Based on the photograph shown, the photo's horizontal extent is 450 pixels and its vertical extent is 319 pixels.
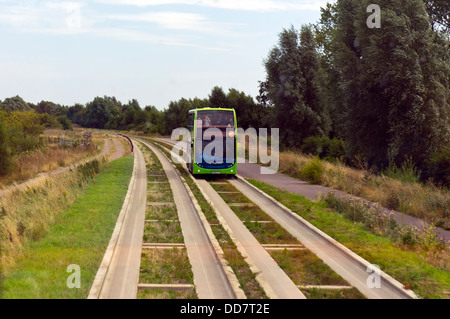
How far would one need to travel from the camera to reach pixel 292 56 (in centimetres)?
4056

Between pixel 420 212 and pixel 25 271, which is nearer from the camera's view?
pixel 25 271

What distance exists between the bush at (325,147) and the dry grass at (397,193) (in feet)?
28.0

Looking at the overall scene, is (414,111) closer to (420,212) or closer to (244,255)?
(420,212)

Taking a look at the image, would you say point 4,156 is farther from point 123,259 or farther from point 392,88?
point 392,88

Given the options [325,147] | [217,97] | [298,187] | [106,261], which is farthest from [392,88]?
[217,97]

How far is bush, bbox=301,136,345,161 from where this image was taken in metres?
31.7

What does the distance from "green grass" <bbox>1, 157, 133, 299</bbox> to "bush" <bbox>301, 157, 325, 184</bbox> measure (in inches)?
411

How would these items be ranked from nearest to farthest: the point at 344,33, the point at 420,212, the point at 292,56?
1. the point at 420,212
2. the point at 344,33
3. the point at 292,56

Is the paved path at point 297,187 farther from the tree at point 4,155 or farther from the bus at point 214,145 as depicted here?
the tree at point 4,155

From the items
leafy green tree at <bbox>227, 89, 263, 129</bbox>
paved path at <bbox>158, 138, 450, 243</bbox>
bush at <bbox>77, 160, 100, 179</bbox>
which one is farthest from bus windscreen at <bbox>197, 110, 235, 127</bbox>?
leafy green tree at <bbox>227, 89, 263, 129</bbox>

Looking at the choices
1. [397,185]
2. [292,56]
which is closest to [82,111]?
[292,56]

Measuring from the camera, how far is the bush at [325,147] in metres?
31.7

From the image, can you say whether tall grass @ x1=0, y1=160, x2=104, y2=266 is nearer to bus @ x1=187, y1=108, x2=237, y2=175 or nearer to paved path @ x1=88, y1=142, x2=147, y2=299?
paved path @ x1=88, y1=142, x2=147, y2=299
